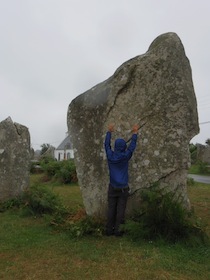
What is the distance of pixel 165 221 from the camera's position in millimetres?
5785

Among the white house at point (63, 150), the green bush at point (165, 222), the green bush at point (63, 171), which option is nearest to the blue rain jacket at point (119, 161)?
the green bush at point (165, 222)

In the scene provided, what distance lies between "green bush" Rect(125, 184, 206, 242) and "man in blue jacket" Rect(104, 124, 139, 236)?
15.5 inches

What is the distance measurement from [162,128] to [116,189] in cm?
140

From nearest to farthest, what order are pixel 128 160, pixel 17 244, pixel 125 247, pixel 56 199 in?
pixel 125 247
pixel 17 244
pixel 128 160
pixel 56 199

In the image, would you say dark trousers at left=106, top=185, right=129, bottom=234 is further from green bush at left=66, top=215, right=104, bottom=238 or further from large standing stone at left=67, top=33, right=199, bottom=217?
large standing stone at left=67, top=33, right=199, bottom=217

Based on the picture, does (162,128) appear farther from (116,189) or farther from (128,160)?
(116,189)

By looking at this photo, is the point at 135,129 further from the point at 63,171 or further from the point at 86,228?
the point at 63,171

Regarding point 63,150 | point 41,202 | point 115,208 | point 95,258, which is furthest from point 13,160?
point 63,150

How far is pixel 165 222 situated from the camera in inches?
228

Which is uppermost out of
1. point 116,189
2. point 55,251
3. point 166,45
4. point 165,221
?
point 166,45

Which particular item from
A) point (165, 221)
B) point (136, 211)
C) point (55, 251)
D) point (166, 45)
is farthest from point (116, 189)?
point (166, 45)

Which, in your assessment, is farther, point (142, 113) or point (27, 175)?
point (27, 175)

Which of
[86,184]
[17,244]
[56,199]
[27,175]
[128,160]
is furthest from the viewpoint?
[27,175]

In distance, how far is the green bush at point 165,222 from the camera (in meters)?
5.71
